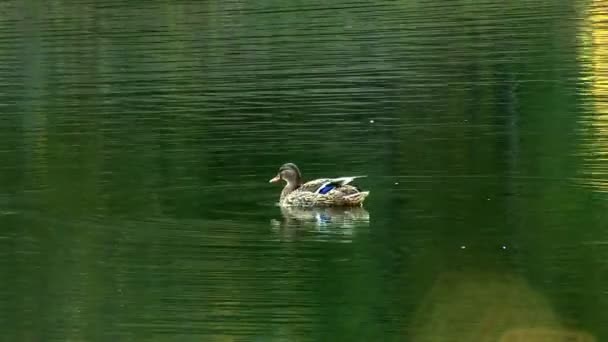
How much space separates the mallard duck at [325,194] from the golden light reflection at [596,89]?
293cm

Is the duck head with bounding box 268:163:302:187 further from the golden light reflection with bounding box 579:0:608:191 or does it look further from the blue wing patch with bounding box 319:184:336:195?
the golden light reflection with bounding box 579:0:608:191

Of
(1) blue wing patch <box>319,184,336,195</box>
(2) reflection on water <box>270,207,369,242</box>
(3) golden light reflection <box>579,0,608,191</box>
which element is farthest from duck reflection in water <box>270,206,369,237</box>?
(3) golden light reflection <box>579,0,608,191</box>

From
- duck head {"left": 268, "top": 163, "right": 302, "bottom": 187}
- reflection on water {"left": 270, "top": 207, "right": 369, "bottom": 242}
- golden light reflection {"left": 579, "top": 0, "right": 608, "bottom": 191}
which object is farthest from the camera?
golden light reflection {"left": 579, "top": 0, "right": 608, "bottom": 191}

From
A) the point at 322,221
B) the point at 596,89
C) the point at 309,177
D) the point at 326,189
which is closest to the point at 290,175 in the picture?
the point at 326,189

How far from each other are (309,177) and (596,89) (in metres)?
10.7

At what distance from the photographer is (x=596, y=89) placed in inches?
1253

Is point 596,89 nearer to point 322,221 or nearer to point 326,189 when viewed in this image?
point 326,189

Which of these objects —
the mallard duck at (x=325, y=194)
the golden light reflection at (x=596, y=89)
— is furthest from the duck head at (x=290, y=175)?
the golden light reflection at (x=596, y=89)

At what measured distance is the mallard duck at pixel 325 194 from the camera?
65.5ft

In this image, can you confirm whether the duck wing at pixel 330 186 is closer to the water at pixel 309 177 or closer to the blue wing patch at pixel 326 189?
the blue wing patch at pixel 326 189

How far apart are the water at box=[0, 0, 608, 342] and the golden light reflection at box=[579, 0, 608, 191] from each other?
0.31ft

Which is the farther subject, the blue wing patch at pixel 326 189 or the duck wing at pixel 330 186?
the blue wing patch at pixel 326 189

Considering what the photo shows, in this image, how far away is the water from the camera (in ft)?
51.3

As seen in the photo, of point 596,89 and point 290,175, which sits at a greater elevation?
point 290,175
